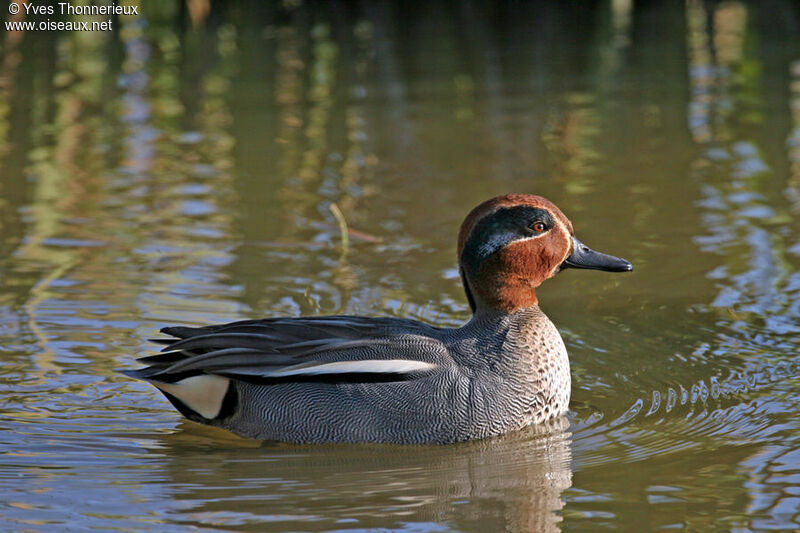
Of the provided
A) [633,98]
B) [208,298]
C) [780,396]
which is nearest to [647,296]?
[780,396]

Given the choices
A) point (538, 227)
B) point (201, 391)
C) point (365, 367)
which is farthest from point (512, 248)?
point (201, 391)

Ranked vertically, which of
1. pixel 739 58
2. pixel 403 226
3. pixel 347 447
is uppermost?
pixel 739 58

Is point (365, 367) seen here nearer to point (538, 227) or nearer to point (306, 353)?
point (306, 353)

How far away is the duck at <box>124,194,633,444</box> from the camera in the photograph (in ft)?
20.2

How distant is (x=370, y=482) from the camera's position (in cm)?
563

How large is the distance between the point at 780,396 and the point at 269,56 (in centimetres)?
1111

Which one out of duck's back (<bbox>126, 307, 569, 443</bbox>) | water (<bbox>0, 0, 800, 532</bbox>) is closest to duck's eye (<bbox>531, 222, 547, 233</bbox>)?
duck's back (<bbox>126, 307, 569, 443</bbox>)

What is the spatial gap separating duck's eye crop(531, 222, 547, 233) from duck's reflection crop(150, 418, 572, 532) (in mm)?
947

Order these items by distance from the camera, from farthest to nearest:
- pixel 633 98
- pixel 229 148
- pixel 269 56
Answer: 1. pixel 269 56
2. pixel 633 98
3. pixel 229 148

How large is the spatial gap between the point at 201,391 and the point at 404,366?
984mm

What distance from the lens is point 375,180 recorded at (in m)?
11.0

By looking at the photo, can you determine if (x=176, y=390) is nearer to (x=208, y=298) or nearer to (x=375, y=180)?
(x=208, y=298)

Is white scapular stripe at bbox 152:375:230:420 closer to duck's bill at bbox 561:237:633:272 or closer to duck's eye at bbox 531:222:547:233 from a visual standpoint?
duck's eye at bbox 531:222:547:233

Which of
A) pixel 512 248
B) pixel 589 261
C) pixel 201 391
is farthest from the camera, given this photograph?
pixel 589 261
